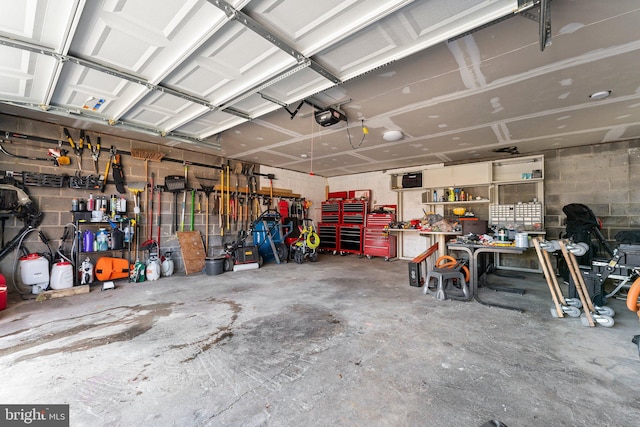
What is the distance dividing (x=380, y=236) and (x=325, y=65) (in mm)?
5241

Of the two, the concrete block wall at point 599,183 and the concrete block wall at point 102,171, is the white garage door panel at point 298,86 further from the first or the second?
the concrete block wall at point 599,183

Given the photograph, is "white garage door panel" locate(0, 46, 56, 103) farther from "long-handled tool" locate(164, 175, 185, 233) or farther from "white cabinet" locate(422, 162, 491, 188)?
"white cabinet" locate(422, 162, 491, 188)

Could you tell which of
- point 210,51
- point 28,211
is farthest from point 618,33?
point 28,211

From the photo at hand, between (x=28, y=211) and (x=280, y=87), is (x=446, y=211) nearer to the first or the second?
(x=280, y=87)

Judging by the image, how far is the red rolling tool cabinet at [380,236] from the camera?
6.68 m

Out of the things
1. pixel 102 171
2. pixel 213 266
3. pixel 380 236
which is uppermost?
pixel 102 171

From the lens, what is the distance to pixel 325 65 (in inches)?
86.7

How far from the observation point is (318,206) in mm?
8344

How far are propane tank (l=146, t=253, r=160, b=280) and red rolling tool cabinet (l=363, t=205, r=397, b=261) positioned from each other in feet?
15.9

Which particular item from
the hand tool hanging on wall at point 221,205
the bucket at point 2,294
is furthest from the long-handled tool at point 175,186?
the bucket at point 2,294

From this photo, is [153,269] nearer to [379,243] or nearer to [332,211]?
[332,211]

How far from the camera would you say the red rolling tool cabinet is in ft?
21.9

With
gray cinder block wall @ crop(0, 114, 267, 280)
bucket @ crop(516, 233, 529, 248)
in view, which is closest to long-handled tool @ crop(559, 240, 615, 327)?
bucket @ crop(516, 233, 529, 248)

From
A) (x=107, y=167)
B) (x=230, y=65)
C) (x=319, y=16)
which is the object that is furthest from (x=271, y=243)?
(x=319, y=16)
